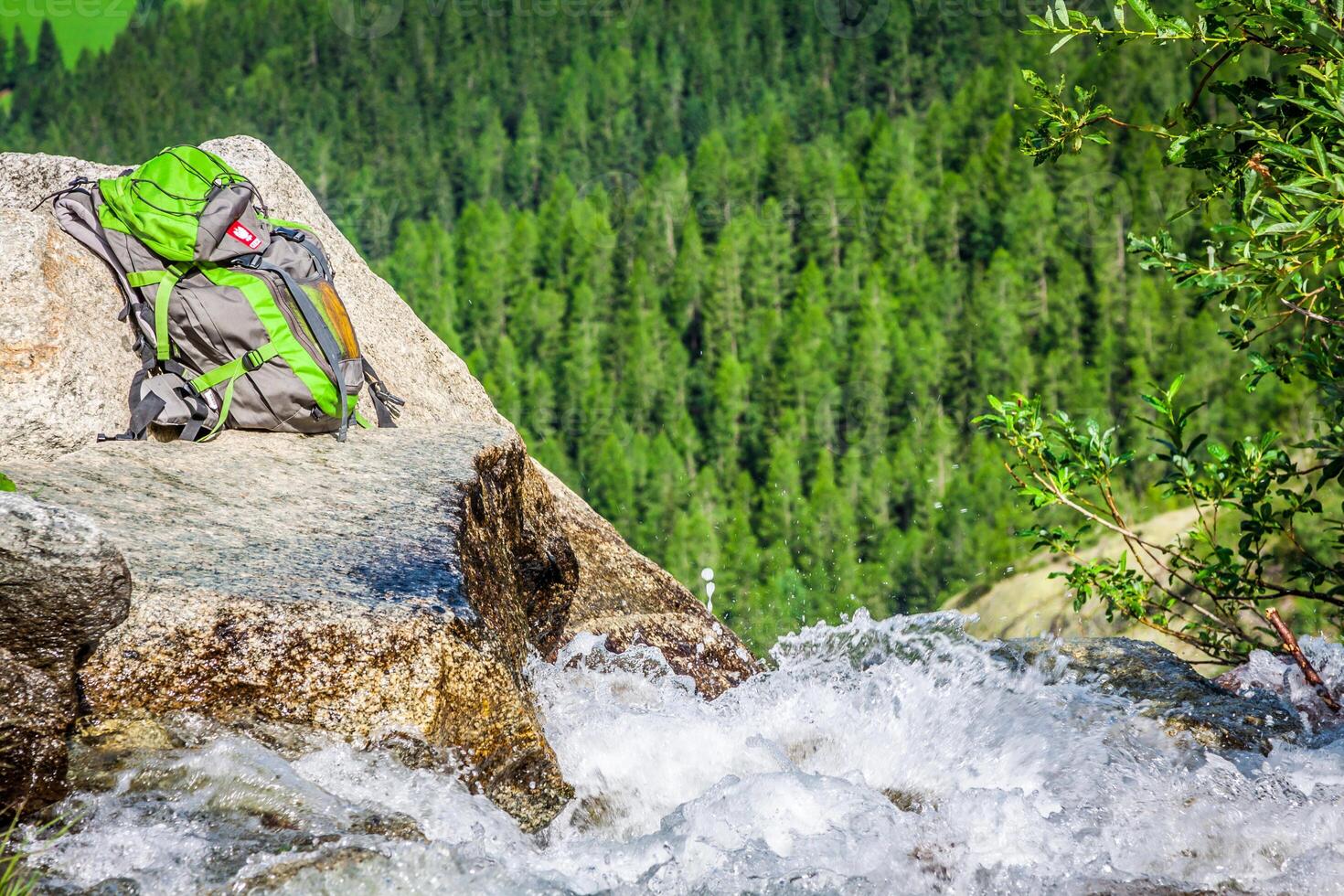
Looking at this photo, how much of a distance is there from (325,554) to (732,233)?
111 meters

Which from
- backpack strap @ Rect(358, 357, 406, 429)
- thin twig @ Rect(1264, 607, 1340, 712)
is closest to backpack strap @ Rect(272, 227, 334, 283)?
backpack strap @ Rect(358, 357, 406, 429)

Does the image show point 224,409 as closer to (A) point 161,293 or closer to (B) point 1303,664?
(A) point 161,293

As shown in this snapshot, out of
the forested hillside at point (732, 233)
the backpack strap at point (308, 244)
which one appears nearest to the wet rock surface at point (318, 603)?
the backpack strap at point (308, 244)

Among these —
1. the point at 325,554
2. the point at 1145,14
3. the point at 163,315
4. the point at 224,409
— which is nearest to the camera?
the point at 325,554

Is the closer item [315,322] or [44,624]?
[44,624]

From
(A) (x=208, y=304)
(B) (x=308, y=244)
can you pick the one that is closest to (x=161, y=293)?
(A) (x=208, y=304)

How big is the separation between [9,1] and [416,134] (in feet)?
235

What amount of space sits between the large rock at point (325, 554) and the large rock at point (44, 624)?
0.12 metres

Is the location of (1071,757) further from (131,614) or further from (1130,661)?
(131,614)

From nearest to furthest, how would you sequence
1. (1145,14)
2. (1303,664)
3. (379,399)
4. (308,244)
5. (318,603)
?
1. (318,603)
2. (1145,14)
3. (1303,664)
4. (308,244)
5. (379,399)

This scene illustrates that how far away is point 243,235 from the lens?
661 cm

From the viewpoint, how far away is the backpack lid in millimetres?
6379

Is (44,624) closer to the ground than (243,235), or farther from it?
closer to the ground

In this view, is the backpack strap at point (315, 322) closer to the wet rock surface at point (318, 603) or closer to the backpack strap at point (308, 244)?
the backpack strap at point (308, 244)
